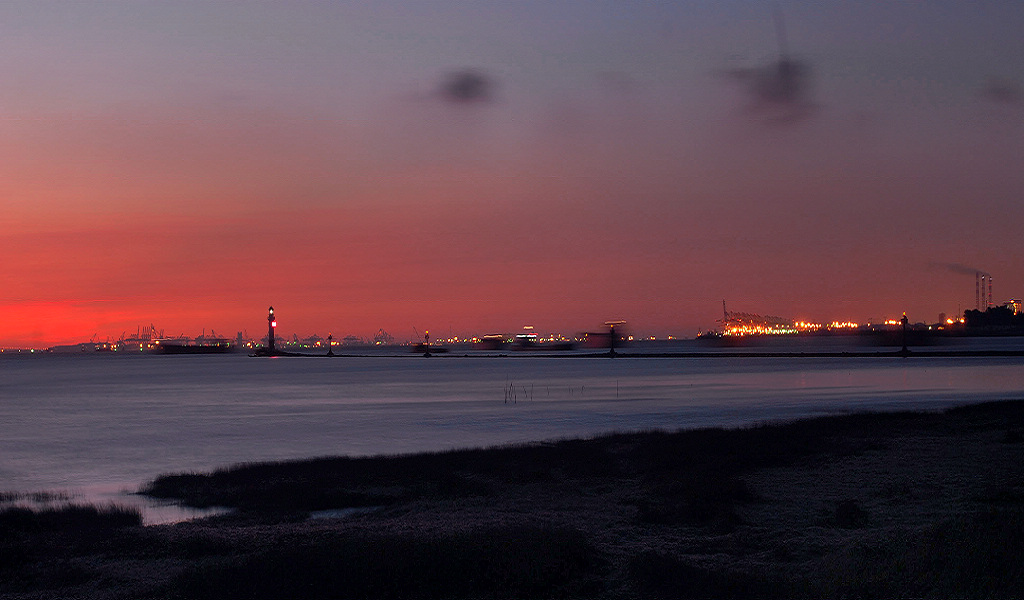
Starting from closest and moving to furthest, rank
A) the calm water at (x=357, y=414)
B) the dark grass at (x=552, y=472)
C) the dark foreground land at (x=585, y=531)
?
the dark foreground land at (x=585, y=531) → the dark grass at (x=552, y=472) → the calm water at (x=357, y=414)

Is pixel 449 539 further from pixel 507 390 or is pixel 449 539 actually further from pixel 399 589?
pixel 507 390

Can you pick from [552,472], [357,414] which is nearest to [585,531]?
[552,472]

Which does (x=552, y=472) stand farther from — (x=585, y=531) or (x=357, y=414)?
(x=357, y=414)

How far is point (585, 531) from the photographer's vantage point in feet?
46.6

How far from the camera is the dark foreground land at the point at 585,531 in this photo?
10.8 metres

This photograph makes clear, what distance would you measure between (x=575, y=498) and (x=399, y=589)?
25.2ft

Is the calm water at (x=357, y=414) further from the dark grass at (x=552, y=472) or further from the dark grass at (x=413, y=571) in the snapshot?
the dark grass at (x=413, y=571)

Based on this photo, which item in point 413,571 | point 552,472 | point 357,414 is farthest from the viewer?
point 357,414

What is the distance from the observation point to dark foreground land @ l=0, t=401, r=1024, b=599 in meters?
10.8

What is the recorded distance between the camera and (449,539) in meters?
12.9

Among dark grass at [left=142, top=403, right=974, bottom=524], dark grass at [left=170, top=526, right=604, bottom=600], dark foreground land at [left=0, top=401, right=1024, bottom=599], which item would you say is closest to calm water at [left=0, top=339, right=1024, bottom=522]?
dark grass at [left=142, top=403, right=974, bottom=524]

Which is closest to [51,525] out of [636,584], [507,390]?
[636,584]

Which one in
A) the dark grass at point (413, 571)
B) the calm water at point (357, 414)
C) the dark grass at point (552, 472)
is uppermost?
the dark grass at point (413, 571)

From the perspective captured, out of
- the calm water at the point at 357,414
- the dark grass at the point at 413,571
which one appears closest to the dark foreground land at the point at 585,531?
the dark grass at the point at 413,571
